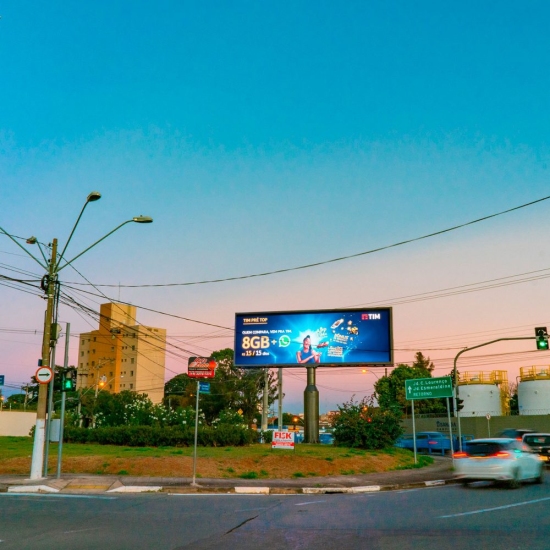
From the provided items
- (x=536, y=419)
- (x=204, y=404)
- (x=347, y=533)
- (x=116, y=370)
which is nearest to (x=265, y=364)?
(x=536, y=419)

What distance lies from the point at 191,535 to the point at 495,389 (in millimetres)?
63507

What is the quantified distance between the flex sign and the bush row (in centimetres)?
969

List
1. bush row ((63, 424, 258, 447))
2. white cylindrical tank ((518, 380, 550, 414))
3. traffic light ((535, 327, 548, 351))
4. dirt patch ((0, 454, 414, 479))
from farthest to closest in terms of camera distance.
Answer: white cylindrical tank ((518, 380, 550, 414)), bush row ((63, 424, 258, 447)), traffic light ((535, 327, 548, 351)), dirt patch ((0, 454, 414, 479))

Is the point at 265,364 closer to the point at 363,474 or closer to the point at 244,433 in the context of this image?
the point at 244,433

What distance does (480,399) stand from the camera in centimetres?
6556

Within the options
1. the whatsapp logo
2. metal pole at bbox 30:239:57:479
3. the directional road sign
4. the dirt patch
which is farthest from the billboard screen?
the directional road sign

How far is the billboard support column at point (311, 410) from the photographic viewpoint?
128ft

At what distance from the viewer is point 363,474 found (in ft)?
74.3

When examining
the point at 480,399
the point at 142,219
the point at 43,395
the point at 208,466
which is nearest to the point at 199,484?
the point at 208,466

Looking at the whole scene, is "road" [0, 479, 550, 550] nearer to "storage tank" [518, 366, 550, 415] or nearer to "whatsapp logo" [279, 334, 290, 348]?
"whatsapp logo" [279, 334, 290, 348]

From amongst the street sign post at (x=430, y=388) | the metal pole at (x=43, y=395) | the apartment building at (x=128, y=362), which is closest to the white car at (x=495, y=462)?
the street sign post at (x=430, y=388)

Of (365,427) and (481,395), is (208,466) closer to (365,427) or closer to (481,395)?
(365,427)

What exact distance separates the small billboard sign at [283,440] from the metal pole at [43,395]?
8753 millimetres

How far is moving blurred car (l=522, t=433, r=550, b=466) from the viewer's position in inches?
1067
